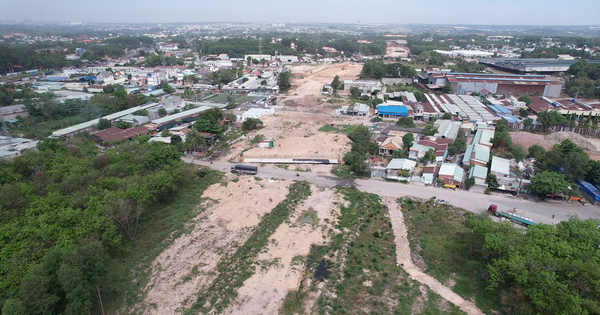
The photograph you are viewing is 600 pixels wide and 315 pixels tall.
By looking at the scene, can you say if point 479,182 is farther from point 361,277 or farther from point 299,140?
point 299,140

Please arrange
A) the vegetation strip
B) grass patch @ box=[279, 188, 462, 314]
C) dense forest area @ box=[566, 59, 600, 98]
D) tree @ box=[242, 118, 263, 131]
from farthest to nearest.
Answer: dense forest area @ box=[566, 59, 600, 98]
tree @ box=[242, 118, 263, 131]
the vegetation strip
grass patch @ box=[279, 188, 462, 314]

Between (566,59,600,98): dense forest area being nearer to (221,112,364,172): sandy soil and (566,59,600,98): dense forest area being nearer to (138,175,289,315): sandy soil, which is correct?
(221,112,364,172): sandy soil

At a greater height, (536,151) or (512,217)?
(536,151)

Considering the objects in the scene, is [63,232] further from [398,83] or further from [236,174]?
[398,83]

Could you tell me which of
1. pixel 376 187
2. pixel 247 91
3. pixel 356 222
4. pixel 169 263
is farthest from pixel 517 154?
pixel 247 91

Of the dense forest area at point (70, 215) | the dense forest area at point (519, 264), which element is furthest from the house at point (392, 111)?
the dense forest area at point (70, 215)

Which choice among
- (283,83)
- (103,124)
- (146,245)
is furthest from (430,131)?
(103,124)

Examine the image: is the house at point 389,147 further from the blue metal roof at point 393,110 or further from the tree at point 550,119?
the tree at point 550,119

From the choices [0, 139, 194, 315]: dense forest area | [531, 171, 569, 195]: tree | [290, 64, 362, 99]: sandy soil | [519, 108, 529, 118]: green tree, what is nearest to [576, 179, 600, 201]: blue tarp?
[531, 171, 569, 195]: tree
